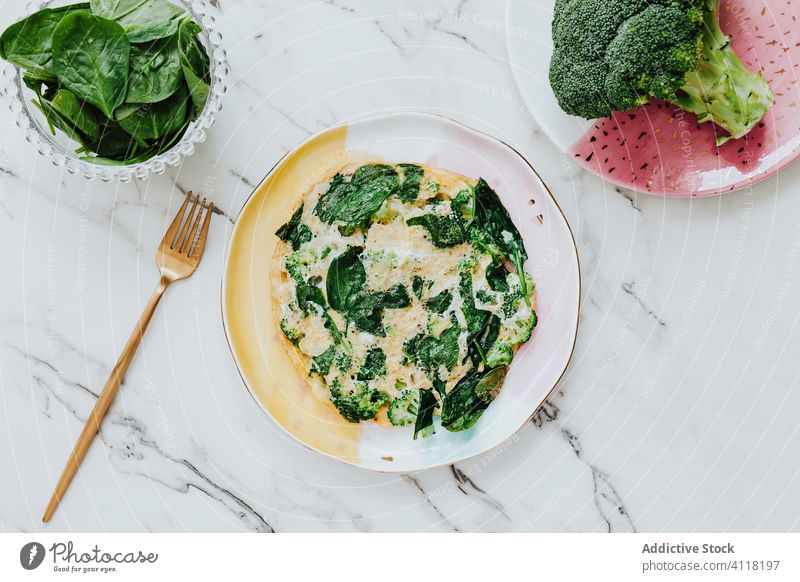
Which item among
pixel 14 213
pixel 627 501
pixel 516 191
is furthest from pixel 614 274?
pixel 14 213

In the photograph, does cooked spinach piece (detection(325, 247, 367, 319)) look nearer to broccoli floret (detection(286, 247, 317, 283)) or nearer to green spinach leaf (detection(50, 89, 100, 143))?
broccoli floret (detection(286, 247, 317, 283))

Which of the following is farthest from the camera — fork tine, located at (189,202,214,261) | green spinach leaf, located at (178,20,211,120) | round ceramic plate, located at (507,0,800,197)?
fork tine, located at (189,202,214,261)

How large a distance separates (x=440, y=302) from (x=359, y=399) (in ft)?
1.42

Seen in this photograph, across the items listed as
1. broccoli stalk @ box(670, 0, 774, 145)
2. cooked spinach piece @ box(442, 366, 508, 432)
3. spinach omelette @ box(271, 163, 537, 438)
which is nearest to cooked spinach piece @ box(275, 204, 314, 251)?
spinach omelette @ box(271, 163, 537, 438)

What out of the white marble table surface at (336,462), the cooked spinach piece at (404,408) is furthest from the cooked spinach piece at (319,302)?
the white marble table surface at (336,462)

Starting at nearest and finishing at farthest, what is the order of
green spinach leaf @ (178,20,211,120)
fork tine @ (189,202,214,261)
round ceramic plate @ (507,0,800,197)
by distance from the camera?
green spinach leaf @ (178,20,211,120) < round ceramic plate @ (507,0,800,197) < fork tine @ (189,202,214,261)

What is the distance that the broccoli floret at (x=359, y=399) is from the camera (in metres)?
2.18

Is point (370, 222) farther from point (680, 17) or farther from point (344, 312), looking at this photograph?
point (680, 17)

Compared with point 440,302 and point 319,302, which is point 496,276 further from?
point 319,302

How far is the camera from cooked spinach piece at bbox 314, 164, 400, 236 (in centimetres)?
212

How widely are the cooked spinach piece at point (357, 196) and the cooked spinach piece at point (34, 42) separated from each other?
2.99 feet
